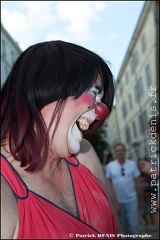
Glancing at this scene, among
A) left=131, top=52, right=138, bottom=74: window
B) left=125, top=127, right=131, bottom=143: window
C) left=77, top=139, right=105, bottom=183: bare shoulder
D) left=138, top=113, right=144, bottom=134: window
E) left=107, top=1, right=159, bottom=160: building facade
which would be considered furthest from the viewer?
left=125, top=127, right=131, bottom=143: window

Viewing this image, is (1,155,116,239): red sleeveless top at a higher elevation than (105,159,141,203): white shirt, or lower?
higher

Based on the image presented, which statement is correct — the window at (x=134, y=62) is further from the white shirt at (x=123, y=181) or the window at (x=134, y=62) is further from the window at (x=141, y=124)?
the white shirt at (x=123, y=181)

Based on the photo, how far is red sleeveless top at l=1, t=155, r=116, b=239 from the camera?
2.42 ft

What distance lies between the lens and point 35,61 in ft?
2.77

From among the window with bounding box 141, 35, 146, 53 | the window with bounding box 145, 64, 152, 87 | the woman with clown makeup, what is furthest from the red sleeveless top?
the window with bounding box 141, 35, 146, 53

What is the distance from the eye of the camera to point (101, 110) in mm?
940

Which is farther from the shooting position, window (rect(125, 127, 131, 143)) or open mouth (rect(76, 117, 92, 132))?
window (rect(125, 127, 131, 143))

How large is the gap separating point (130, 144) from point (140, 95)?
6.46m

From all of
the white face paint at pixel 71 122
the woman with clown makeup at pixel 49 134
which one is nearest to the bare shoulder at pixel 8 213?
the woman with clown makeup at pixel 49 134

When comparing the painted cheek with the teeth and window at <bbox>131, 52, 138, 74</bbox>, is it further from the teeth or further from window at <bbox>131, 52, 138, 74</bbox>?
window at <bbox>131, 52, 138, 74</bbox>

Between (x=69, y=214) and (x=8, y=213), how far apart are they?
20cm

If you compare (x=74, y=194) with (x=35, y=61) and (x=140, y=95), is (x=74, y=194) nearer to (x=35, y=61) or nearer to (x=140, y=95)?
(x=35, y=61)

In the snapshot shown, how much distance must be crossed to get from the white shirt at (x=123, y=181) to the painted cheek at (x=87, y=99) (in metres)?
3.63

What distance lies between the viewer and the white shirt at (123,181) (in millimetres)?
4410
